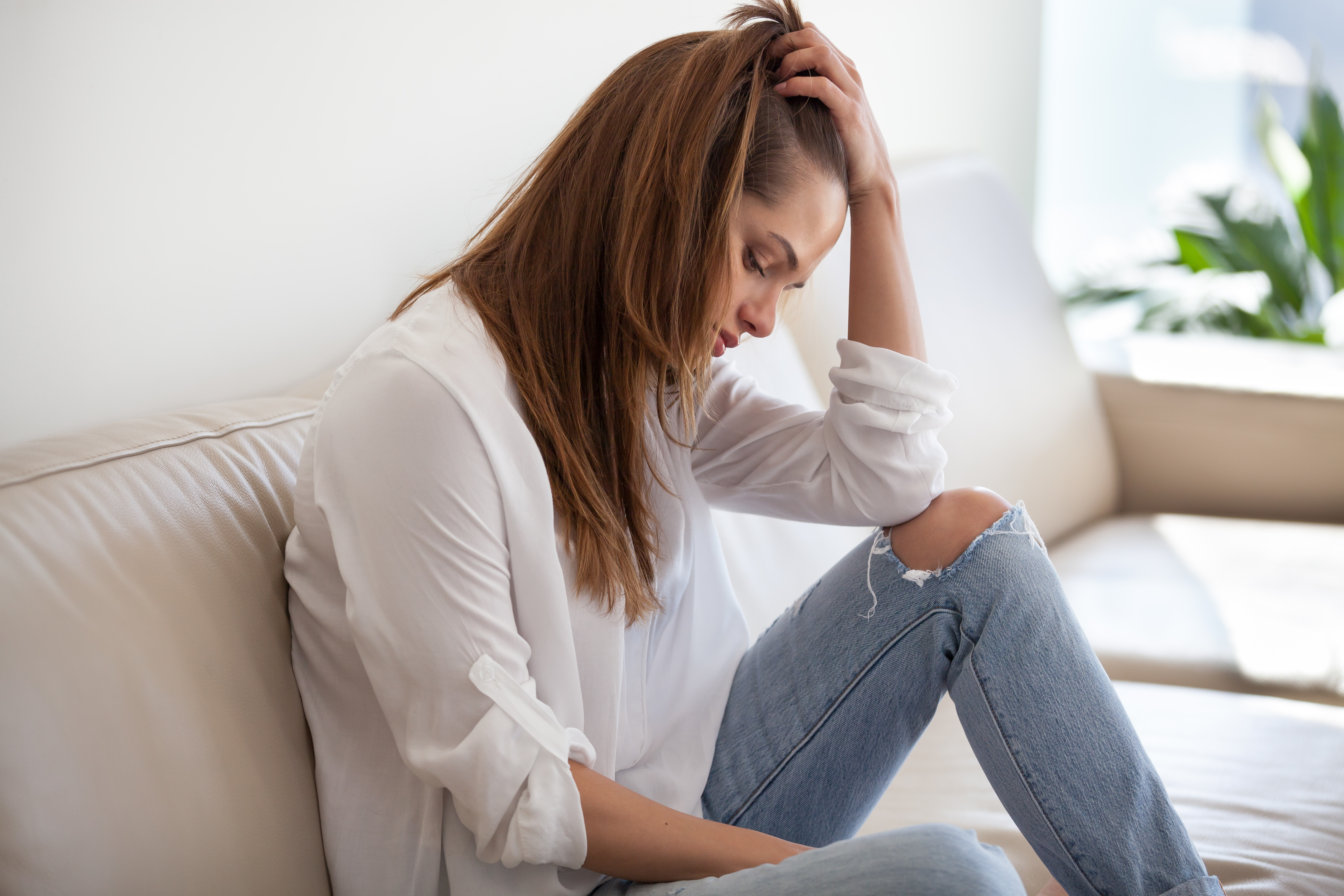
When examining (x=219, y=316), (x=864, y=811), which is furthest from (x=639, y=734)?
(x=219, y=316)

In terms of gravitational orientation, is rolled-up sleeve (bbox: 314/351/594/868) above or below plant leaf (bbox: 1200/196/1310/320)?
above

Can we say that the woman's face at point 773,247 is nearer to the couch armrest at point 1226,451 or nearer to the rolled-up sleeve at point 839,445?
the rolled-up sleeve at point 839,445

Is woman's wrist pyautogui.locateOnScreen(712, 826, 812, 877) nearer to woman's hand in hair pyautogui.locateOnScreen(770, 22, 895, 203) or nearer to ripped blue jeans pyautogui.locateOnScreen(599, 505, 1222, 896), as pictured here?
ripped blue jeans pyautogui.locateOnScreen(599, 505, 1222, 896)

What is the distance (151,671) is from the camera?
714mm

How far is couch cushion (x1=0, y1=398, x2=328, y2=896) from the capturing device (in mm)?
654

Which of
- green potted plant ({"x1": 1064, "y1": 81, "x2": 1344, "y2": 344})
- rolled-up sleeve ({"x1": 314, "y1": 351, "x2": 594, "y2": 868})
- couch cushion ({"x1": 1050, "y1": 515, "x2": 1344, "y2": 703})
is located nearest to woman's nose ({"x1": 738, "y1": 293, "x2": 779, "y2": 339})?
rolled-up sleeve ({"x1": 314, "y1": 351, "x2": 594, "y2": 868})

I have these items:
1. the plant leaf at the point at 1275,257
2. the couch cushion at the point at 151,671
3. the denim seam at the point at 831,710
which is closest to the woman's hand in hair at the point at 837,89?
the denim seam at the point at 831,710

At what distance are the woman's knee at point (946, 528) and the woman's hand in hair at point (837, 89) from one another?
300mm

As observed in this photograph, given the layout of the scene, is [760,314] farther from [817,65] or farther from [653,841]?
[653,841]

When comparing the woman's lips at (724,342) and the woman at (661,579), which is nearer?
the woman at (661,579)

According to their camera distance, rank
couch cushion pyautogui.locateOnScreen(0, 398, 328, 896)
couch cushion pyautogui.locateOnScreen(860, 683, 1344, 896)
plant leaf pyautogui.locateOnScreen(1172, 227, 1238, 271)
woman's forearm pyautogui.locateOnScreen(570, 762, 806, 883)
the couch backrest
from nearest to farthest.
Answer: couch cushion pyautogui.locateOnScreen(0, 398, 328, 896)
woman's forearm pyautogui.locateOnScreen(570, 762, 806, 883)
couch cushion pyautogui.locateOnScreen(860, 683, 1344, 896)
the couch backrest
plant leaf pyautogui.locateOnScreen(1172, 227, 1238, 271)

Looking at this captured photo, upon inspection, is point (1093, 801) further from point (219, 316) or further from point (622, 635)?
point (219, 316)

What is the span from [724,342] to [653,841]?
0.40 m

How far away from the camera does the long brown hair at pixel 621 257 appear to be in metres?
0.83
